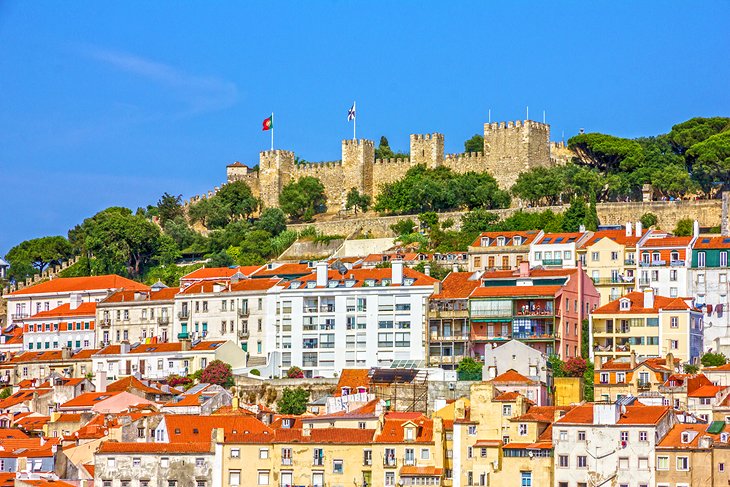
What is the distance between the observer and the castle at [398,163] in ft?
345

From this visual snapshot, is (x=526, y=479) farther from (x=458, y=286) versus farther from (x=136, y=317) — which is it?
(x=136, y=317)

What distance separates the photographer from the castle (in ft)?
345

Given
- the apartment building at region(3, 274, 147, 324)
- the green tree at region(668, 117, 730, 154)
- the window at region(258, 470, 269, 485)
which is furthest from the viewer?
the green tree at region(668, 117, 730, 154)

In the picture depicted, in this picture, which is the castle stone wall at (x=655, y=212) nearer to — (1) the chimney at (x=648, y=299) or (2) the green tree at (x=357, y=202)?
(2) the green tree at (x=357, y=202)

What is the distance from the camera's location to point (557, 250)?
8281 centimetres

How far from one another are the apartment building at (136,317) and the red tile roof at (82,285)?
3.94 metres

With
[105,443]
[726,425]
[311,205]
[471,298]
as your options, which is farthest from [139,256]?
[726,425]

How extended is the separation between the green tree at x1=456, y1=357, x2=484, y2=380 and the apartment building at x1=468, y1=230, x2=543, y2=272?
461 inches

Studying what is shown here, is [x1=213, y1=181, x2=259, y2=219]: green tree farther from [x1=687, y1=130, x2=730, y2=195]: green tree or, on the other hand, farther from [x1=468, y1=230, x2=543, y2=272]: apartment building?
[x1=687, y1=130, x2=730, y2=195]: green tree

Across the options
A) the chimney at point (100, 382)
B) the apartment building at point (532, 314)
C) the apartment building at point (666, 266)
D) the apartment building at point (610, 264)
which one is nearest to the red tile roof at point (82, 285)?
the chimney at point (100, 382)

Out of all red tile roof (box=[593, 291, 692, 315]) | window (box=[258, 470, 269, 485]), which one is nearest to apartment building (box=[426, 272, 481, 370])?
red tile roof (box=[593, 291, 692, 315])

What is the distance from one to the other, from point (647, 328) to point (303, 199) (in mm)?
38963

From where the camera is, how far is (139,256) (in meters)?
103

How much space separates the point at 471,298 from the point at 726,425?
1775cm
